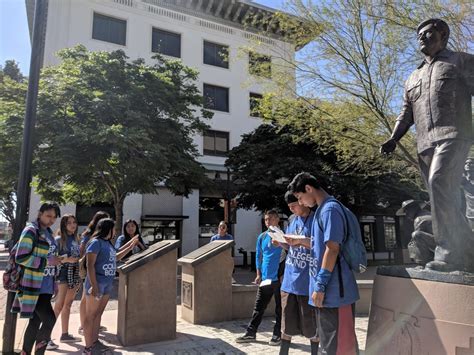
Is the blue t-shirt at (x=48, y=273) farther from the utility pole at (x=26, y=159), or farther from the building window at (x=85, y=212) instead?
the building window at (x=85, y=212)

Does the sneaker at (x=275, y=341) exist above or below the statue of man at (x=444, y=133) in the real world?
below

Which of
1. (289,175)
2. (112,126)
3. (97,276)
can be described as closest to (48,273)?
(97,276)

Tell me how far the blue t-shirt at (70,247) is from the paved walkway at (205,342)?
51.1 inches

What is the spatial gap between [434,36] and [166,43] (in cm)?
2245

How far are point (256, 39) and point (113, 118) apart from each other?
5.30 metres

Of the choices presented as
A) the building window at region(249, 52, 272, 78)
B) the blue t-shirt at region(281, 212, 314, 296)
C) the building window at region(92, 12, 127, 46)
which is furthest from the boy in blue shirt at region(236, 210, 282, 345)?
the building window at region(92, 12, 127, 46)

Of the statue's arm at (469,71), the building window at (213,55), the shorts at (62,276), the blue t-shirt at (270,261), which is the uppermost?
the building window at (213,55)

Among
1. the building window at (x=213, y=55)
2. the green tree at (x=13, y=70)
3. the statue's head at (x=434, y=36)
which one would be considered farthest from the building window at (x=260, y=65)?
the green tree at (x=13, y=70)

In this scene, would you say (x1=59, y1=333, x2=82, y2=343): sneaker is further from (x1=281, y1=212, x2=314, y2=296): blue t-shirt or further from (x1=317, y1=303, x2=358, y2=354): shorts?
(x1=317, y1=303, x2=358, y2=354): shorts

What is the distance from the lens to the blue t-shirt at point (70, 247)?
18.4 feet

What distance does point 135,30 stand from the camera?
22.7 m

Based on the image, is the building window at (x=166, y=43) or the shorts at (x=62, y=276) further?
the building window at (x=166, y=43)

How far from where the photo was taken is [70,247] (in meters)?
5.73

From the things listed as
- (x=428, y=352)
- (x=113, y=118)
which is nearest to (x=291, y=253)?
(x=428, y=352)
